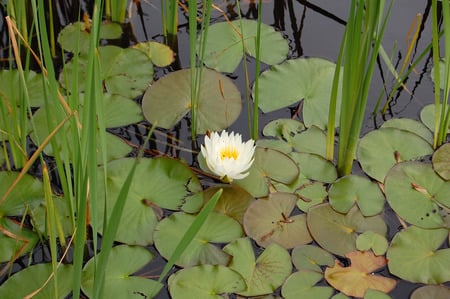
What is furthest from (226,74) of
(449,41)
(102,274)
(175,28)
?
(102,274)

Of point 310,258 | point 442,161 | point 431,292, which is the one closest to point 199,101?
point 310,258

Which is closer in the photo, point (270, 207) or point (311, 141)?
point (270, 207)

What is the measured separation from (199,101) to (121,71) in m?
0.28

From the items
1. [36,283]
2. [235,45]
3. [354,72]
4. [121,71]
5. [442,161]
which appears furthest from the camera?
[235,45]

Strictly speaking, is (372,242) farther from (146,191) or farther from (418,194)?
(146,191)

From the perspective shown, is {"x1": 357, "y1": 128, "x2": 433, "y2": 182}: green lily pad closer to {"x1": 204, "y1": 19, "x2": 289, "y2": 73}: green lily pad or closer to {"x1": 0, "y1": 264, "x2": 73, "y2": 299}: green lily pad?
{"x1": 204, "y1": 19, "x2": 289, "y2": 73}: green lily pad

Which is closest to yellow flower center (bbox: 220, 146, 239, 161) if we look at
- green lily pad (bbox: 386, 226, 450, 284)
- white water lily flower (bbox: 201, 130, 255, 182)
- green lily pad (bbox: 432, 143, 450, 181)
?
white water lily flower (bbox: 201, 130, 255, 182)

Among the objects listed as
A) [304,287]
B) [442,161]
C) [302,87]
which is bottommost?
[304,287]

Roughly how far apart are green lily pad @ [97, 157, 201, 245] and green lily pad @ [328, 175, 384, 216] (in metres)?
0.36

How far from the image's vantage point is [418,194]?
1570 millimetres

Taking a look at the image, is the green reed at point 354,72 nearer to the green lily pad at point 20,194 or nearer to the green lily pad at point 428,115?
the green lily pad at point 428,115

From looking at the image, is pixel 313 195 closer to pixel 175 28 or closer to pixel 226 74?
pixel 226 74

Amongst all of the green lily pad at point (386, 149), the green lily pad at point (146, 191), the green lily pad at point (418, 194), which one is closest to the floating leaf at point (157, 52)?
Result: the green lily pad at point (146, 191)

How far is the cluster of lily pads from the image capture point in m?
1.38
